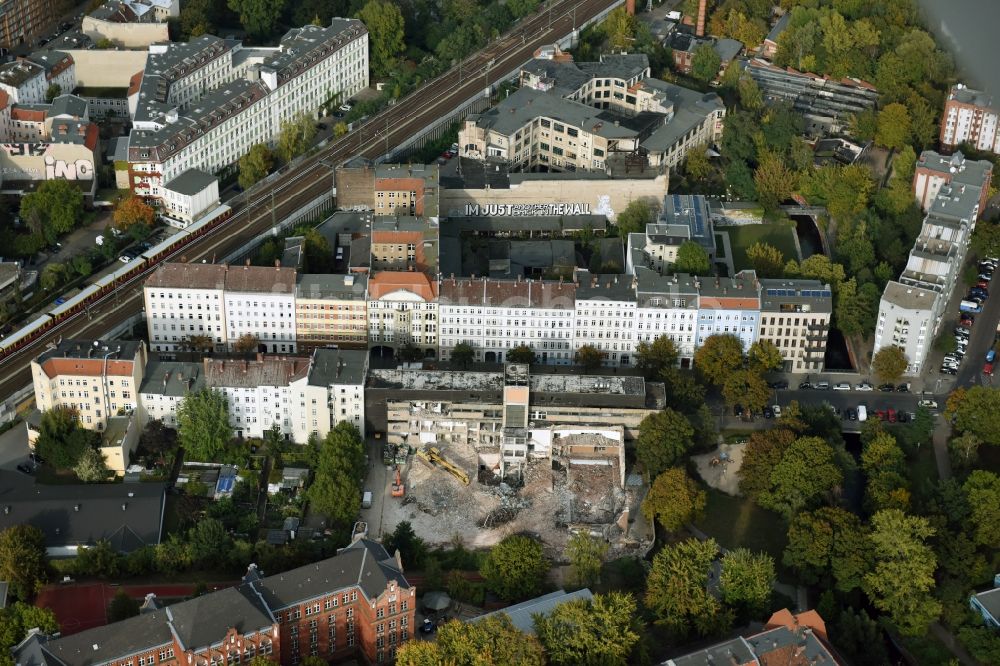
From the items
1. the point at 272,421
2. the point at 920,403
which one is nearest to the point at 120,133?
the point at 272,421

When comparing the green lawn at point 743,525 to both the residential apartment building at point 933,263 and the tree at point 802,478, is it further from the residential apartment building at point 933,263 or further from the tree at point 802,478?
the residential apartment building at point 933,263

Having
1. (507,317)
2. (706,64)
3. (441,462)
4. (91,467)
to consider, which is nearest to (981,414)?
(507,317)

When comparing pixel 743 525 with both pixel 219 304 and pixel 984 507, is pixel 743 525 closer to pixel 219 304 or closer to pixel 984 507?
pixel 984 507

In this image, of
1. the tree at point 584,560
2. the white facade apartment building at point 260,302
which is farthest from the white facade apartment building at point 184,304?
the tree at point 584,560

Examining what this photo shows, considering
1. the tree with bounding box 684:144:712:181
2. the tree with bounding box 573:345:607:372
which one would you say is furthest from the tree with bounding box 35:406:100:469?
the tree with bounding box 684:144:712:181

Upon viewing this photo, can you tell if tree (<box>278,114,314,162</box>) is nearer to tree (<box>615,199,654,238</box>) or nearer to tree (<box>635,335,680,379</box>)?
tree (<box>615,199,654,238</box>)

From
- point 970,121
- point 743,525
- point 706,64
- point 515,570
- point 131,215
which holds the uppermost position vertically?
point 970,121

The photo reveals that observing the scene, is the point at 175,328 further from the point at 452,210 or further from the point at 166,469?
the point at 452,210
